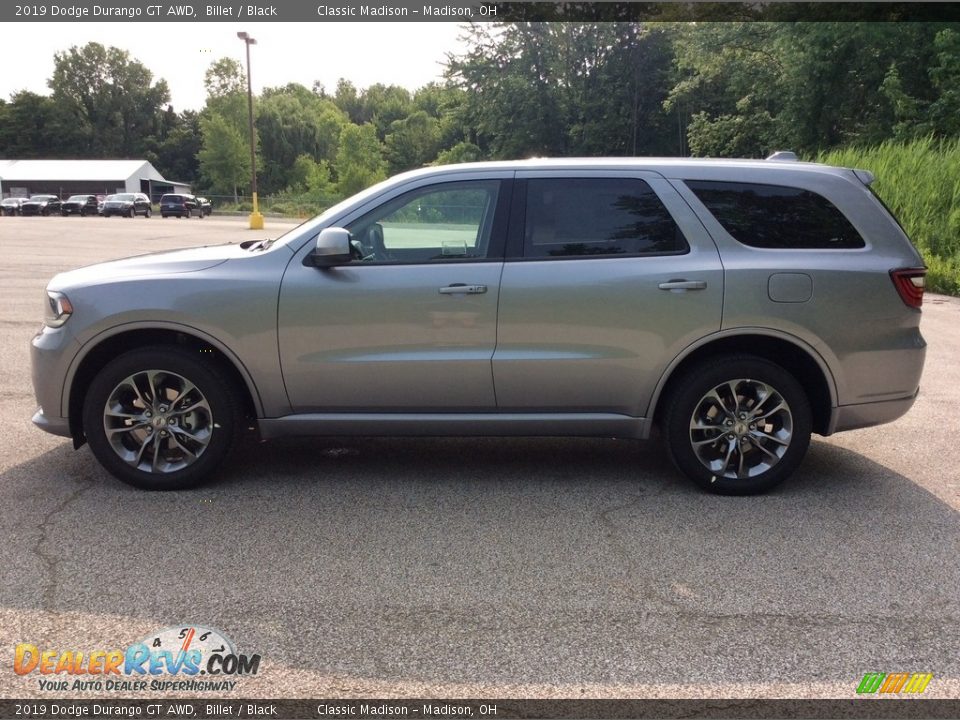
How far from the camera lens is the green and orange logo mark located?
297 cm

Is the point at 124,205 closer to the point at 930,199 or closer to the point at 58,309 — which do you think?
the point at 930,199

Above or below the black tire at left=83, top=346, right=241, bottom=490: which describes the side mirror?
above

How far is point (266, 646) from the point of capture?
321 centimetres

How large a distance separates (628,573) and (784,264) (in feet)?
6.81

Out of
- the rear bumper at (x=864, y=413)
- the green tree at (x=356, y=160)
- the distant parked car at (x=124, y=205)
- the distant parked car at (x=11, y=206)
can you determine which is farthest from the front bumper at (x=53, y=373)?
the distant parked car at (x=11, y=206)

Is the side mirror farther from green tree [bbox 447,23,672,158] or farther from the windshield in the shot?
green tree [bbox 447,23,672,158]

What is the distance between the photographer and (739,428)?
491cm

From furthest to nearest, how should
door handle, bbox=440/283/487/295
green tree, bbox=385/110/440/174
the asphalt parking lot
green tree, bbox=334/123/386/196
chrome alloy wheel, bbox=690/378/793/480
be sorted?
1. green tree, bbox=385/110/440/174
2. green tree, bbox=334/123/386/196
3. chrome alloy wheel, bbox=690/378/793/480
4. door handle, bbox=440/283/487/295
5. the asphalt parking lot

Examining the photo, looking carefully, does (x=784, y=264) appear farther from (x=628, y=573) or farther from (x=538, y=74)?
(x=538, y=74)

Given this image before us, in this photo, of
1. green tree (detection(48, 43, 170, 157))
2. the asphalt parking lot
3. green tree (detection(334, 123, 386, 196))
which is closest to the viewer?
the asphalt parking lot

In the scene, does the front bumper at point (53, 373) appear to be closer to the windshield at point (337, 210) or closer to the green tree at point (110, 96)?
the windshield at point (337, 210)

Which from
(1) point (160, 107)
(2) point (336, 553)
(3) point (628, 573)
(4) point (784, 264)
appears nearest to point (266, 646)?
(2) point (336, 553)

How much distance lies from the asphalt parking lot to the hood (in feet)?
3.88

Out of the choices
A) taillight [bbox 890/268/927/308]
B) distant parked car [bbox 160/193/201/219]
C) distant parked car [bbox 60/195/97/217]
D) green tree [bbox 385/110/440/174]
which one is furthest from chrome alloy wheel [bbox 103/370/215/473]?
green tree [bbox 385/110/440/174]
